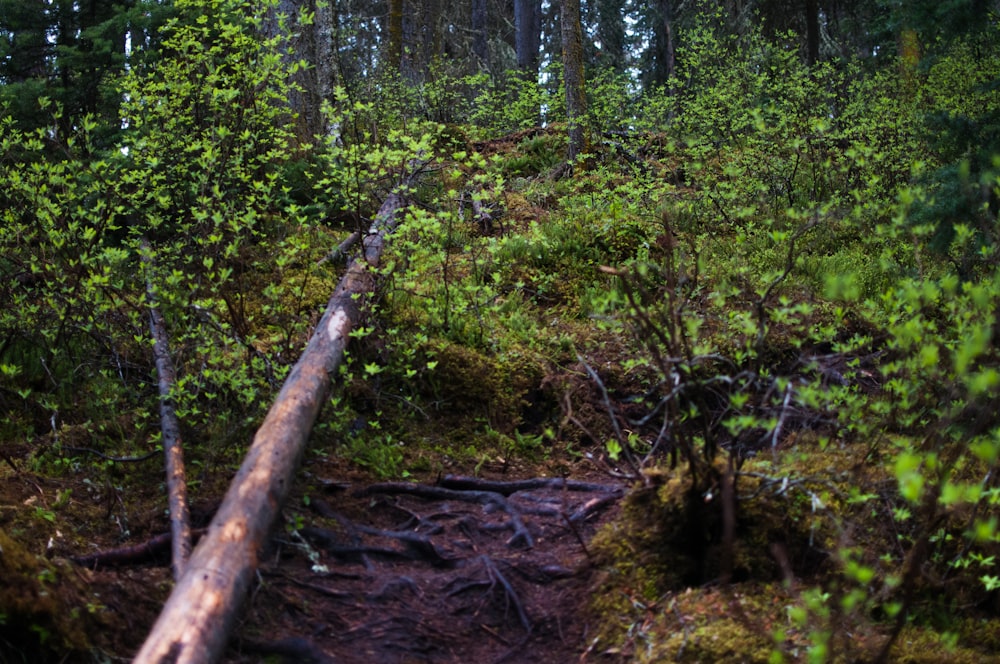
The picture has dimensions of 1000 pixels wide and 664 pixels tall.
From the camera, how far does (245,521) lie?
376 cm

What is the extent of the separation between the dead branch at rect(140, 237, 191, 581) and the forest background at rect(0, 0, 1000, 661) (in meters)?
0.13

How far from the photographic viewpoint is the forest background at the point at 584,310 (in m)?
3.89

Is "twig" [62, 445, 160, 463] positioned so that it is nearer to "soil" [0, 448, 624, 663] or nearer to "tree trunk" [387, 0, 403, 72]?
"soil" [0, 448, 624, 663]

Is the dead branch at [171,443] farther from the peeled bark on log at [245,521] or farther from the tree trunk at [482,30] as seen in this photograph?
the tree trunk at [482,30]

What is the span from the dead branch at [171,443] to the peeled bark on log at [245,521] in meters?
0.47

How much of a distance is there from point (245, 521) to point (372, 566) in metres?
1.20

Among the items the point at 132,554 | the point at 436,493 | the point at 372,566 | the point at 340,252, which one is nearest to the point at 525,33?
the point at 340,252

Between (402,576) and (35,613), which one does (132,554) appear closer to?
(35,613)

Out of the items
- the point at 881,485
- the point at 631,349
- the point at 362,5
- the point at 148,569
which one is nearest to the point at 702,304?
the point at 631,349

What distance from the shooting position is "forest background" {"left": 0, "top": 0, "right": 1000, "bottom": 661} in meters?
3.89

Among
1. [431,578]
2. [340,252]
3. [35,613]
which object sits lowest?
[431,578]

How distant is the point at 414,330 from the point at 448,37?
22.1 meters

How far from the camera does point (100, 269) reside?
715 cm

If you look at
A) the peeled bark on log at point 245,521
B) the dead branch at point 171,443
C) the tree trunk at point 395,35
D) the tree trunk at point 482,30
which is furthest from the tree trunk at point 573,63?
the tree trunk at point 482,30
